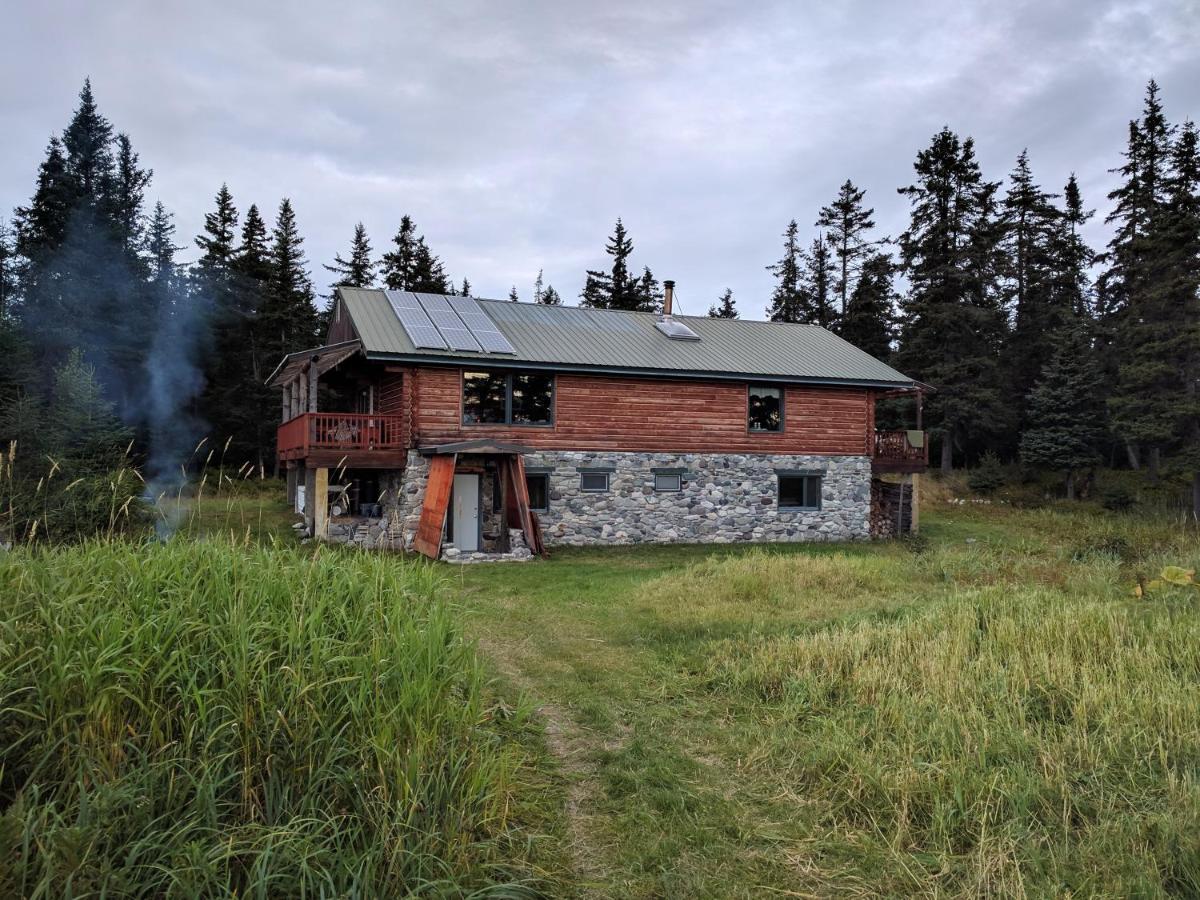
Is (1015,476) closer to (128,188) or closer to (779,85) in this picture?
(779,85)

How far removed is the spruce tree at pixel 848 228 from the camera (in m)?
41.9

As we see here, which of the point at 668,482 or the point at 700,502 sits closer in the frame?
the point at 668,482

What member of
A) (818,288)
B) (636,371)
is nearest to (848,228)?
(818,288)

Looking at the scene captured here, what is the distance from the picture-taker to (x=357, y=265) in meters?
43.0

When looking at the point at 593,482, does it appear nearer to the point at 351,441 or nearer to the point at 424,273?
the point at 351,441

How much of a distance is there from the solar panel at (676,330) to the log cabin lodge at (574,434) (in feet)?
0.20

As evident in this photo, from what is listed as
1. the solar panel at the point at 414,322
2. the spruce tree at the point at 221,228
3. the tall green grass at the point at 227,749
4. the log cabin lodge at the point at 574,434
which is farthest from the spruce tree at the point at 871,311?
the tall green grass at the point at 227,749

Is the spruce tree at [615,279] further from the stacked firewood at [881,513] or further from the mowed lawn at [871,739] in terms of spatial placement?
the mowed lawn at [871,739]

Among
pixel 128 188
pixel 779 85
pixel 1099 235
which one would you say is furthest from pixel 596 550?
pixel 1099 235

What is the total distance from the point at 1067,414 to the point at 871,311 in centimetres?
1226

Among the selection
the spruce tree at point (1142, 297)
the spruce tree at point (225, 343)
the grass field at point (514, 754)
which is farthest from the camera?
the spruce tree at point (225, 343)

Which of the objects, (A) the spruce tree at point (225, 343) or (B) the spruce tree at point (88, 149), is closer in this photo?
(B) the spruce tree at point (88, 149)

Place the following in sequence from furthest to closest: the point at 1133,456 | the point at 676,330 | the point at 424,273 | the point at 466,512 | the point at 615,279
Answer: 1. the point at 615,279
2. the point at 424,273
3. the point at 1133,456
4. the point at 676,330
5. the point at 466,512

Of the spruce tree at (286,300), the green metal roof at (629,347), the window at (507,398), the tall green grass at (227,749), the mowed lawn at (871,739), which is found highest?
the spruce tree at (286,300)
